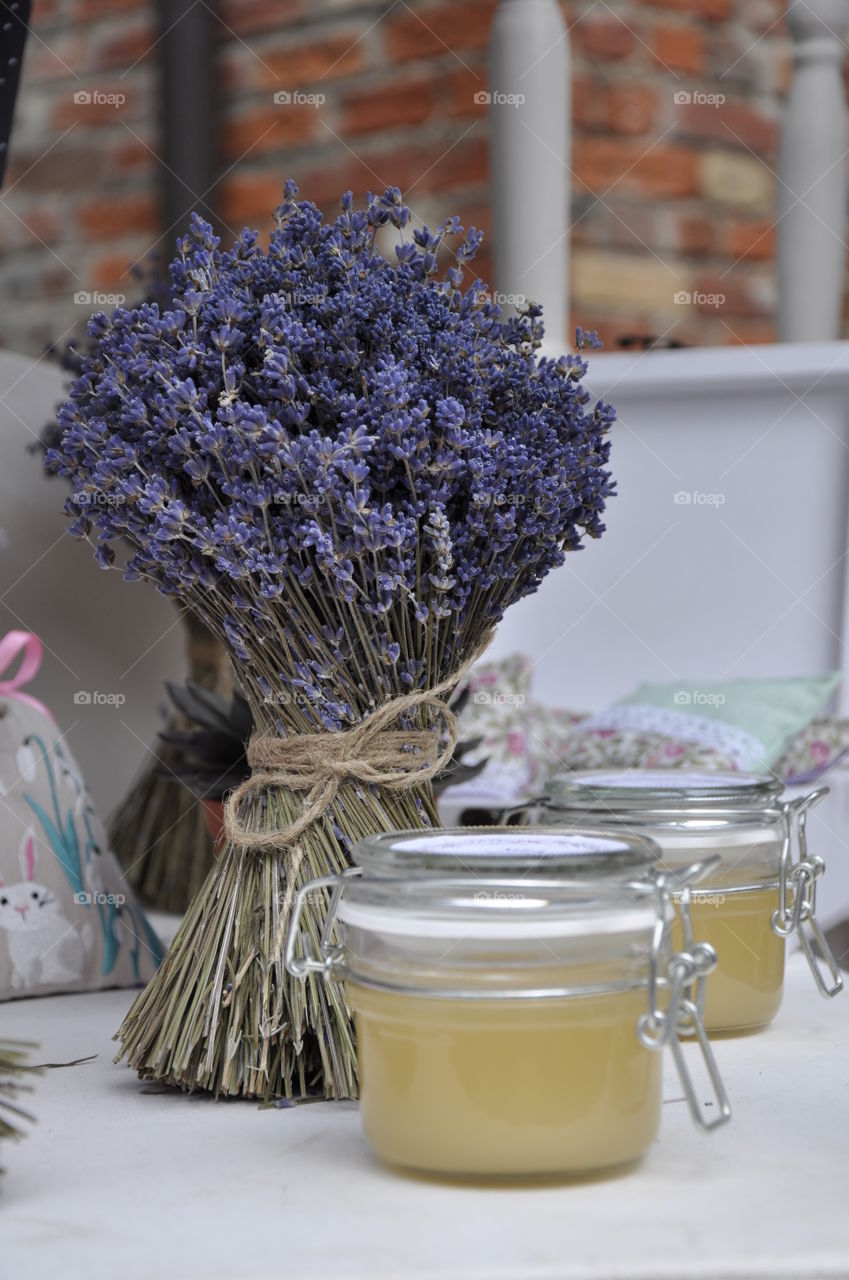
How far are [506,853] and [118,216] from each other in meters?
1.79

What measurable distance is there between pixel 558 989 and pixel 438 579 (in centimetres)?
20

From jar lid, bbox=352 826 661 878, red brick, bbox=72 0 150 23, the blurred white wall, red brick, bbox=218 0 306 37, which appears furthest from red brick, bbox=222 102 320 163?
jar lid, bbox=352 826 661 878

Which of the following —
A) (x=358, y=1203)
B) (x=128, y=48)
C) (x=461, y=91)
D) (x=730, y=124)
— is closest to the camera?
(x=358, y=1203)

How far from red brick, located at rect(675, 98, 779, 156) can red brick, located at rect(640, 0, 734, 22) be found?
10 centimetres

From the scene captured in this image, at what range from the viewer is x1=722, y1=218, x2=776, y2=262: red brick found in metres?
1.97

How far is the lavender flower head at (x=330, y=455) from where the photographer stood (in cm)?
58

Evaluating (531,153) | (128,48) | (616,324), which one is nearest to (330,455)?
(531,153)

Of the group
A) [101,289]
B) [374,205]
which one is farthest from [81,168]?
[374,205]

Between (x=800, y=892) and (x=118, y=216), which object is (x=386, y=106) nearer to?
(x=118, y=216)

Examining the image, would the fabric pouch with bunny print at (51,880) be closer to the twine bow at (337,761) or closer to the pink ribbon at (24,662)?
the pink ribbon at (24,662)

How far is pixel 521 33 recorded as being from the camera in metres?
1.21

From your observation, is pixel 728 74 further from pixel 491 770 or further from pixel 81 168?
pixel 491 770

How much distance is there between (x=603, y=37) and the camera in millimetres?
1856

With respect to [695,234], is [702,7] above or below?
above
